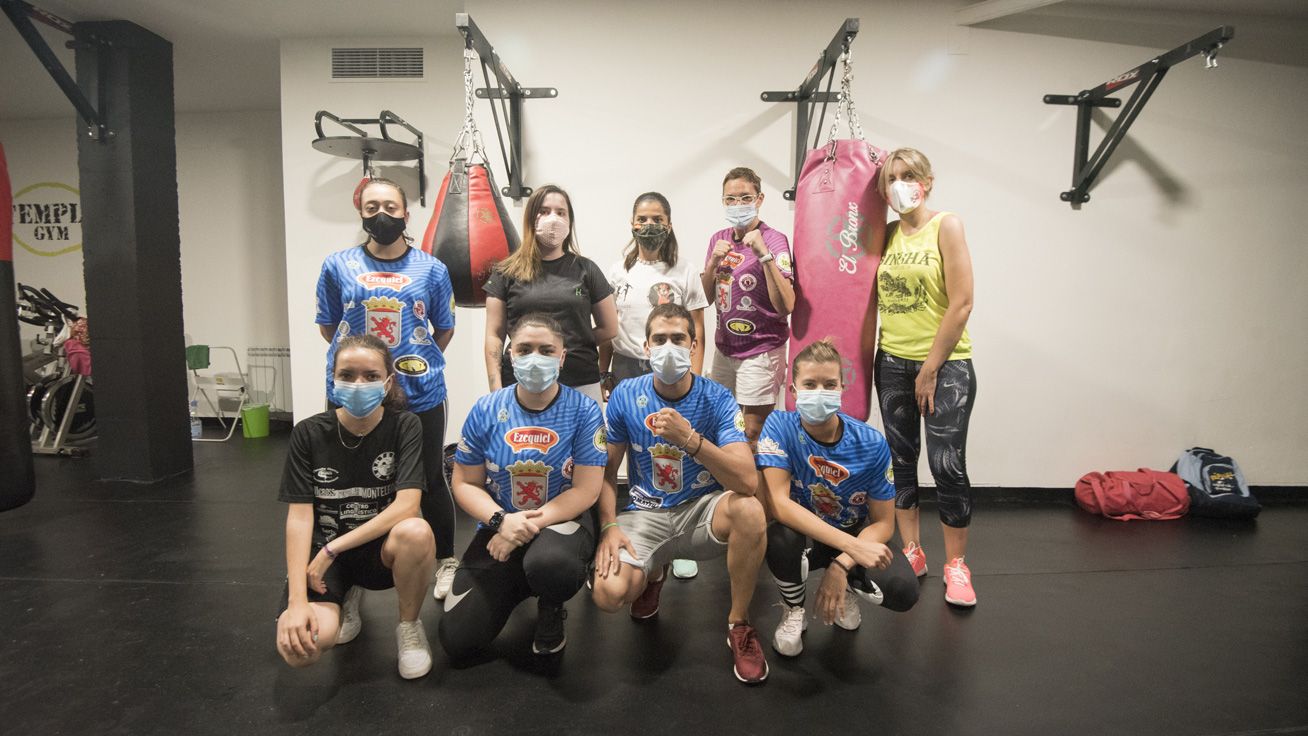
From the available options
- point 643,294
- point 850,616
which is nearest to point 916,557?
point 850,616

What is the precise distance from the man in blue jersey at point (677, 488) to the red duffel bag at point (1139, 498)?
2483 mm

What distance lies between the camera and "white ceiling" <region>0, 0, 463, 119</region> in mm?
3430

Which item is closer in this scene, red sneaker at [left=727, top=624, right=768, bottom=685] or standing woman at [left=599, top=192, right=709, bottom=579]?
red sneaker at [left=727, top=624, right=768, bottom=685]

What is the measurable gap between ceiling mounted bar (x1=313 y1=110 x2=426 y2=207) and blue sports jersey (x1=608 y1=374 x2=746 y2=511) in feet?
8.18

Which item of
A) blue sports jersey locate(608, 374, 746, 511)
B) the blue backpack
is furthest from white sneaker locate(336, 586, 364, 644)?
the blue backpack

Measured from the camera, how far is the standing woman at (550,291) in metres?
2.12

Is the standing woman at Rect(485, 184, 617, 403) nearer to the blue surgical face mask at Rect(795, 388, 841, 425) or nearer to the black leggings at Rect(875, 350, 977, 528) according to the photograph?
the blue surgical face mask at Rect(795, 388, 841, 425)

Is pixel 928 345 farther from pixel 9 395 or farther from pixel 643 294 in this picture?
pixel 9 395

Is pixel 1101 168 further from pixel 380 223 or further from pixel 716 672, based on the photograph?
pixel 380 223

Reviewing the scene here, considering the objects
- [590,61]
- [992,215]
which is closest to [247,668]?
[590,61]

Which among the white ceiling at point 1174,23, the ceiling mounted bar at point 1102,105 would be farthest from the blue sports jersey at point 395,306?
the ceiling mounted bar at point 1102,105

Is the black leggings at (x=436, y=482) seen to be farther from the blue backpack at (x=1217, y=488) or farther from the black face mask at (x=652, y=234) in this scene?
the blue backpack at (x=1217, y=488)

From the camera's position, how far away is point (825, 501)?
1.87 meters

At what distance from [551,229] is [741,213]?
705 mm
